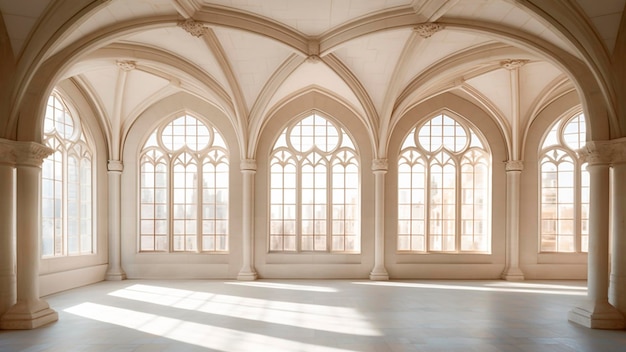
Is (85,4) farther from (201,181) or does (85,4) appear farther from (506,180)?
(506,180)

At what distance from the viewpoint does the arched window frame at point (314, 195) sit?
610 inches

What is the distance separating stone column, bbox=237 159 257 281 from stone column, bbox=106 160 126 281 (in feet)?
14.0

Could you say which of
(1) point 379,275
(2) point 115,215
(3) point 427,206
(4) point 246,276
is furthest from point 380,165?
(2) point 115,215

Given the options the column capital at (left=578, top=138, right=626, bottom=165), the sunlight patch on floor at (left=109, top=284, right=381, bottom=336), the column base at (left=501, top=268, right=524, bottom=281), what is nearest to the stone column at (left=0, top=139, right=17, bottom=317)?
the sunlight patch on floor at (left=109, top=284, right=381, bottom=336)

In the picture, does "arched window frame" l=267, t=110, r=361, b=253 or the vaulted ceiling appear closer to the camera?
the vaulted ceiling

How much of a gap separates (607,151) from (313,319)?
22.2ft

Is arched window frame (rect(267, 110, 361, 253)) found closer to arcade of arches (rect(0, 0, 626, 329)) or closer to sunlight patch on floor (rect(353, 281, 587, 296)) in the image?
arcade of arches (rect(0, 0, 626, 329))

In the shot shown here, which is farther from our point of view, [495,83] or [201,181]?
[201,181]

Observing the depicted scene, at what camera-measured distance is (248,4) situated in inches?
390

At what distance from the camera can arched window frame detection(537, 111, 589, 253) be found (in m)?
15.3

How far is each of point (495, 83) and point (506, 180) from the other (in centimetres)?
350

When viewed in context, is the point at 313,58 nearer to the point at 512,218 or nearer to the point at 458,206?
the point at 458,206

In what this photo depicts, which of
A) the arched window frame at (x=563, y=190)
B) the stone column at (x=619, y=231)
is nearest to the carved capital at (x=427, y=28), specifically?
the stone column at (x=619, y=231)

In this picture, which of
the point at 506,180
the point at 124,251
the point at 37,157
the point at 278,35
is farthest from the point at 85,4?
the point at 506,180
